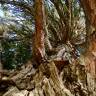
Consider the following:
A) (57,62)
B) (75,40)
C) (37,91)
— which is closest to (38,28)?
(57,62)

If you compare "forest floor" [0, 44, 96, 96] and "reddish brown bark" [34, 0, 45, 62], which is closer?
"forest floor" [0, 44, 96, 96]

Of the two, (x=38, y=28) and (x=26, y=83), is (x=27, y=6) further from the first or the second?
(x=26, y=83)

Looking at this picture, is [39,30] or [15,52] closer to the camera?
[39,30]

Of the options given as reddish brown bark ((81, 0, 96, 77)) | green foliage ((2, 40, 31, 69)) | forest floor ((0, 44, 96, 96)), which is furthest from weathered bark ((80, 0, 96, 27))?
green foliage ((2, 40, 31, 69))

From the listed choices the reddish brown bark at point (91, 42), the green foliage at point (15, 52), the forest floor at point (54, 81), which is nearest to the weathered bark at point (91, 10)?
the reddish brown bark at point (91, 42)

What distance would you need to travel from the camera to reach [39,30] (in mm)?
1468

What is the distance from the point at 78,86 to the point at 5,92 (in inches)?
13.3

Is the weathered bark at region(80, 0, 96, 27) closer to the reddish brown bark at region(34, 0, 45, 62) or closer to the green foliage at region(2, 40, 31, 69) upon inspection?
the reddish brown bark at region(34, 0, 45, 62)

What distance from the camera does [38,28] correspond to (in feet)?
4.83

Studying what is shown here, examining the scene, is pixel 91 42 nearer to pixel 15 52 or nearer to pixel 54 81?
pixel 54 81

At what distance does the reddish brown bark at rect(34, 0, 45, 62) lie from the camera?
146cm

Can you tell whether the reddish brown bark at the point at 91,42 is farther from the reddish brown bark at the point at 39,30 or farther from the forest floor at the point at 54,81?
the reddish brown bark at the point at 39,30

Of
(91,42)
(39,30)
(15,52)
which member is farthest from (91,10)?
(15,52)

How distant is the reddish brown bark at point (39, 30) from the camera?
1.46 metres
